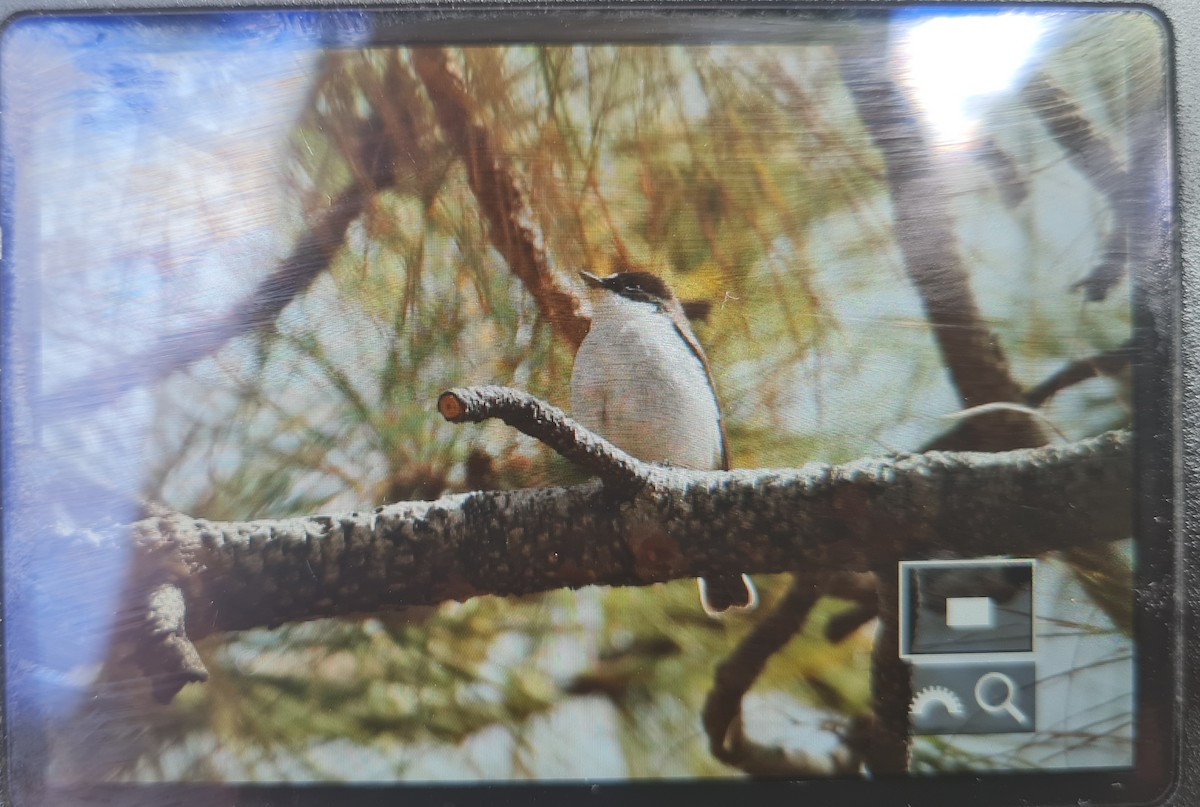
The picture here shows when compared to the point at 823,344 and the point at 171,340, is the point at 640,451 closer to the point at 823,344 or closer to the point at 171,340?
the point at 823,344

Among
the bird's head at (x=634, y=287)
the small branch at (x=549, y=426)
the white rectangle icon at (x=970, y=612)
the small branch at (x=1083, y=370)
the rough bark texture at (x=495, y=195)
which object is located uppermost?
the rough bark texture at (x=495, y=195)

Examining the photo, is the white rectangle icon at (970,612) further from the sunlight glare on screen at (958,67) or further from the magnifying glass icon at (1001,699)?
the sunlight glare on screen at (958,67)

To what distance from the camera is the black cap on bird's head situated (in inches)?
29.9

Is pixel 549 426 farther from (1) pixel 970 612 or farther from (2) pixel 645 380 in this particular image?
(1) pixel 970 612

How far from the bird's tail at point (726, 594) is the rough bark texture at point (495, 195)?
0.84ft

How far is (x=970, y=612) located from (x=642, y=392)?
0.36 meters

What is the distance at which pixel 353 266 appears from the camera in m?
0.76

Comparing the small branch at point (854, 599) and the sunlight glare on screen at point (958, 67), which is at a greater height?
the sunlight glare on screen at point (958, 67)

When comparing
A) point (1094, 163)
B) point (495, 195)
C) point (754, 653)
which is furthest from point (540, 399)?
point (1094, 163)

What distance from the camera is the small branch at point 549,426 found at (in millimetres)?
722

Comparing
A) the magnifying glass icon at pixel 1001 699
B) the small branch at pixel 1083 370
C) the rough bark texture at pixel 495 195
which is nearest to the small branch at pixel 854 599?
the magnifying glass icon at pixel 1001 699

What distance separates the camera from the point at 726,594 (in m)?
0.76

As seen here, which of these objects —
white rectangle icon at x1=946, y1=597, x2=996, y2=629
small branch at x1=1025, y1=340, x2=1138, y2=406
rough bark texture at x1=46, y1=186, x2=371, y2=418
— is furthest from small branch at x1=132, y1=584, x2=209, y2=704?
small branch at x1=1025, y1=340, x2=1138, y2=406
